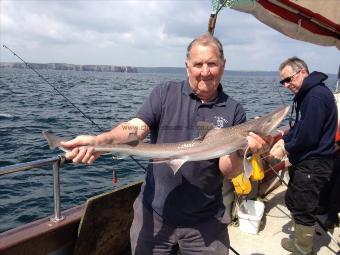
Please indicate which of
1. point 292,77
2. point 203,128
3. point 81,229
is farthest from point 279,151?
point 81,229

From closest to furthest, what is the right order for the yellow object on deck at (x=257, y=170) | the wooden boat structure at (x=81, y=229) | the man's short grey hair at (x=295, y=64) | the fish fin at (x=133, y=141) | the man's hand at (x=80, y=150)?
the man's hand at (x=80, y=150)
the fish fin at (x=133, y=141)
the wooden boat structure at (x=81, y=229)
the man's short grey hair at (x=295, y=64)
the yellow object on deck at (x=257, y=170)

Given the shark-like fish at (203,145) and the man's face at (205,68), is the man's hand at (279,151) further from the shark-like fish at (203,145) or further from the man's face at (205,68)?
the man's face at (205,68)

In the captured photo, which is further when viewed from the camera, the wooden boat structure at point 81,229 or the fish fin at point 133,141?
the wooden boat structure at point 81,229

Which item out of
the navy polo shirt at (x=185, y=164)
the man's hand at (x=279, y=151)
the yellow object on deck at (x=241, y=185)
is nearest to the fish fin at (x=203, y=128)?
the navy polo shirt at (x=185, y=164)

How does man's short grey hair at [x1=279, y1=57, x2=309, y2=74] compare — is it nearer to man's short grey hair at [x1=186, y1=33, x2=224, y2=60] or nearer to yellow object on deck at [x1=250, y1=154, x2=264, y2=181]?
yellow object on deck at [x1=250, y1=154, x2=264, y2=181]

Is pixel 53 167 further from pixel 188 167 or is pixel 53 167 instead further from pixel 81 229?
pixel 188 167

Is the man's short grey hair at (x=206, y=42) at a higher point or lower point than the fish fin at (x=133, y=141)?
higher

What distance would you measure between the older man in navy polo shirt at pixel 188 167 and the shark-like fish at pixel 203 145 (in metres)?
0.13

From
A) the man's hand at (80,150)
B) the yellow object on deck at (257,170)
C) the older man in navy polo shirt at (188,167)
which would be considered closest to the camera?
the man's hand at (80,150)

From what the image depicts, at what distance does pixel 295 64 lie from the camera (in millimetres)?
5340

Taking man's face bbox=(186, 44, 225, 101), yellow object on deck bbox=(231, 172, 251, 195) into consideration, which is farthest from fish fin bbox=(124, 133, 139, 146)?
yellow object on deck bbox=(231, 172, 251, 195)

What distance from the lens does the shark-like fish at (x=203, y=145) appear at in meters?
3.27

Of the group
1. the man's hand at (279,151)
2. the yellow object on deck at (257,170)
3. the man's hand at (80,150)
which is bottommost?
the yellow object on deck at (257,170)

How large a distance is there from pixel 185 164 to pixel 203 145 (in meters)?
0.26
